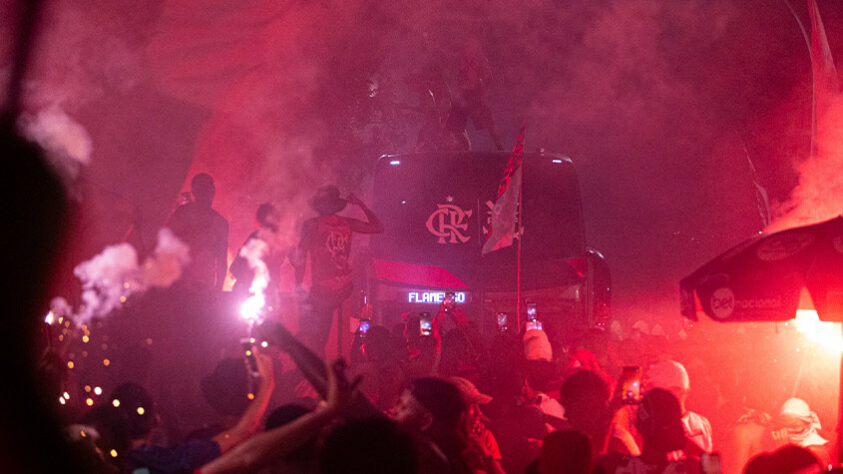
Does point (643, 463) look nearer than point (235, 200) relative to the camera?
Yes

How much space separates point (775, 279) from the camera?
559 cm

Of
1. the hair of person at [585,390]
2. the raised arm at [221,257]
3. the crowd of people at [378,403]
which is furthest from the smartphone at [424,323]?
the hair of person at [585,390]

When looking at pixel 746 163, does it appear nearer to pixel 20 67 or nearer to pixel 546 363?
pixel 546 363

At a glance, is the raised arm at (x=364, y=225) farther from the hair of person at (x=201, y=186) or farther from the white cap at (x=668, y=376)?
the white cap at (x=668, y=376)

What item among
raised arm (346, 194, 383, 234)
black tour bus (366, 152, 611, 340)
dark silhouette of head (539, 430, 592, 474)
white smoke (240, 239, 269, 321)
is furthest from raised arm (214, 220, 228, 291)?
dark silhouette of head (539, 430, 592, 474)

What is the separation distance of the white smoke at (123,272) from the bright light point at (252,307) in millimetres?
992

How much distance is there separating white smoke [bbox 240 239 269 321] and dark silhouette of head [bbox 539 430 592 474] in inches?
260

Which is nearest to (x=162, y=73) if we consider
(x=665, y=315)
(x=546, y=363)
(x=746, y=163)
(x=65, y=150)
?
(x=65, y=150)

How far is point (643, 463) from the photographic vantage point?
4445 mm

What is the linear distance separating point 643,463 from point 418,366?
13.4ft

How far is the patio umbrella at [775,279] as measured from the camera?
17.4 feet

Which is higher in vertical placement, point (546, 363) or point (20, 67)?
point (20, 67)

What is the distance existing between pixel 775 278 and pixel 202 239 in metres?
7.30

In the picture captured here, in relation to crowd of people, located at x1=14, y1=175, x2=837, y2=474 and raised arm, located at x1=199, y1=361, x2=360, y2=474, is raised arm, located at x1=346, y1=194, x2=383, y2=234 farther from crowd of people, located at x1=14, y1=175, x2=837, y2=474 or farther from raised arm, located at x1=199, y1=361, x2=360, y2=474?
raised arm, located at x1=199, y1=361, x2=360, y2=474
